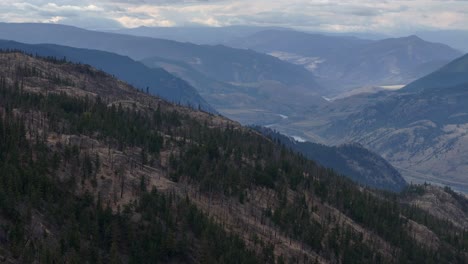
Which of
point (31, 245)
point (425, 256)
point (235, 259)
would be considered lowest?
point (425, 256)

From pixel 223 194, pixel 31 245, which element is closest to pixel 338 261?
pixel 223 194

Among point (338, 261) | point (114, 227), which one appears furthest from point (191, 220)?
point (338, 261)

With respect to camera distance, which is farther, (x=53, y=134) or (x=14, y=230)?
(x=53, y=134)

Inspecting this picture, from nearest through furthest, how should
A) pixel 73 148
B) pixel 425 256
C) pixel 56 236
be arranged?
1. pixel 56 236
2. pixel 73 148
3. pixel 425 256

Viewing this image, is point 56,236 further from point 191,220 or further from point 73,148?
point 73,148

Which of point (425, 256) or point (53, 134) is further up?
point (53, 134)

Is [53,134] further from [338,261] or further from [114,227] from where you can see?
[338,261]

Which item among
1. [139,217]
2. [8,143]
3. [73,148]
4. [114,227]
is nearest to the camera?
[114,227]

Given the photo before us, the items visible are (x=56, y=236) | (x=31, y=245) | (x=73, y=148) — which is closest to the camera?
(x=31, y=245)

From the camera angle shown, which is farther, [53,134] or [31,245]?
[53,134]
